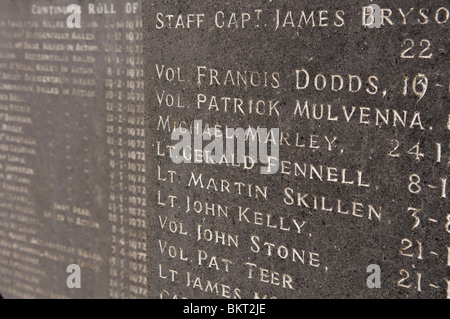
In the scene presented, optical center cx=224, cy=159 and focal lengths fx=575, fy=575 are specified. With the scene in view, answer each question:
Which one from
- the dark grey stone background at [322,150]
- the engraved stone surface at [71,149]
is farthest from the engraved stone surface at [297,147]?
the engraved stone surface at [71,149]

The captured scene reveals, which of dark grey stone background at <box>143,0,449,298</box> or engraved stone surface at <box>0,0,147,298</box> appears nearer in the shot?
dark grey stone background at <box>143,0,449,298</box>

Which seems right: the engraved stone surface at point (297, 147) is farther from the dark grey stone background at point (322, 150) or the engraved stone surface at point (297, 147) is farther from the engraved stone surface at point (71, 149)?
the engraved stone surface at point (71, 149)

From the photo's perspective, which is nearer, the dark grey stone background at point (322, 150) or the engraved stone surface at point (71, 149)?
the dark grey stone background at point (322, 150)

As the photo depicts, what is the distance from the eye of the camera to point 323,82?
6.99ft

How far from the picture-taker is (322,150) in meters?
2.18

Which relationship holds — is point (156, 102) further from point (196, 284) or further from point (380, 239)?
point (380, 239)

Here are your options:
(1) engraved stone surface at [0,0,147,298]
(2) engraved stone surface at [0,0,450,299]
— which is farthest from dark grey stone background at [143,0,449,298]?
(1) engraved stone surface at [0,0,147,298]

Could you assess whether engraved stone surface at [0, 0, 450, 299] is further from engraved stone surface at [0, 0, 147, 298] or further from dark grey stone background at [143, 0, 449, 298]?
engraved stone surface at [0, 0, 147, 298]

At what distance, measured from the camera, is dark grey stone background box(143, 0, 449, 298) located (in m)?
1.98

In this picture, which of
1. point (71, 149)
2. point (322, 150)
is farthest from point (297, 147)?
point (71, 149)

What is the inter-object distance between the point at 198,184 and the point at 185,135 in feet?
0.73

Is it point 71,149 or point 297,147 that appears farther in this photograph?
point 71,149

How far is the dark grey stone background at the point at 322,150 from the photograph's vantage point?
1984 millimetres

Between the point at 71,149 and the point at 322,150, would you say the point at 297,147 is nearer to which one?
the point at 322,150
